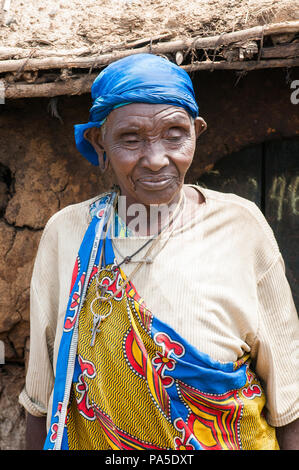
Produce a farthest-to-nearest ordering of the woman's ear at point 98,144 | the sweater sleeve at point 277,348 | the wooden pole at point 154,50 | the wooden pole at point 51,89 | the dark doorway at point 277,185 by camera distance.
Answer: the dark doorway at point 277,185
the wooden pole at point 51,89
the wooden pole at point 154,50
the woman's ear at point 98,144
the sweater sleeve at point 277,348

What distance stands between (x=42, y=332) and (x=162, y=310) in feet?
1.53

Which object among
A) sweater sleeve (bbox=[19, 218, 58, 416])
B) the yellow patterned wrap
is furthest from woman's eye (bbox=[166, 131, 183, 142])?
sweater sleeve (bbox=[19, 218, 58, 416])

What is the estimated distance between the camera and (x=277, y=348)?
1925 millimetres

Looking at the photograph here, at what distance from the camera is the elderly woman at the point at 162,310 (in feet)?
5.95

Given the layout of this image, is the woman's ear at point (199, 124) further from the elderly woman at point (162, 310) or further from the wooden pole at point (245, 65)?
the wooden pole at point (245, 65)

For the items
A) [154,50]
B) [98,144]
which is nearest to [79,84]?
[154,50]

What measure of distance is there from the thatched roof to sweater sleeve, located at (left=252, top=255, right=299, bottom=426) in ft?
2.77

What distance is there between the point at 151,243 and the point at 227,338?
0.40m

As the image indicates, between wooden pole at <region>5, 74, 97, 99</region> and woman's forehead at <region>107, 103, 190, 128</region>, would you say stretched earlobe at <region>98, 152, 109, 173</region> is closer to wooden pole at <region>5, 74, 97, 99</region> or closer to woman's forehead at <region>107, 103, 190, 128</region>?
woman's forehead at <region>107, 103, 190, 128</region>

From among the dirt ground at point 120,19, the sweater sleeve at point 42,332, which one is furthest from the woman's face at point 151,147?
the dirt ground at point 120,19

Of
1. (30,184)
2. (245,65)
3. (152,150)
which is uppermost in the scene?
(245,65)

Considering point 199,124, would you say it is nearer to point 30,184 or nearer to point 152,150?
point 152,150
